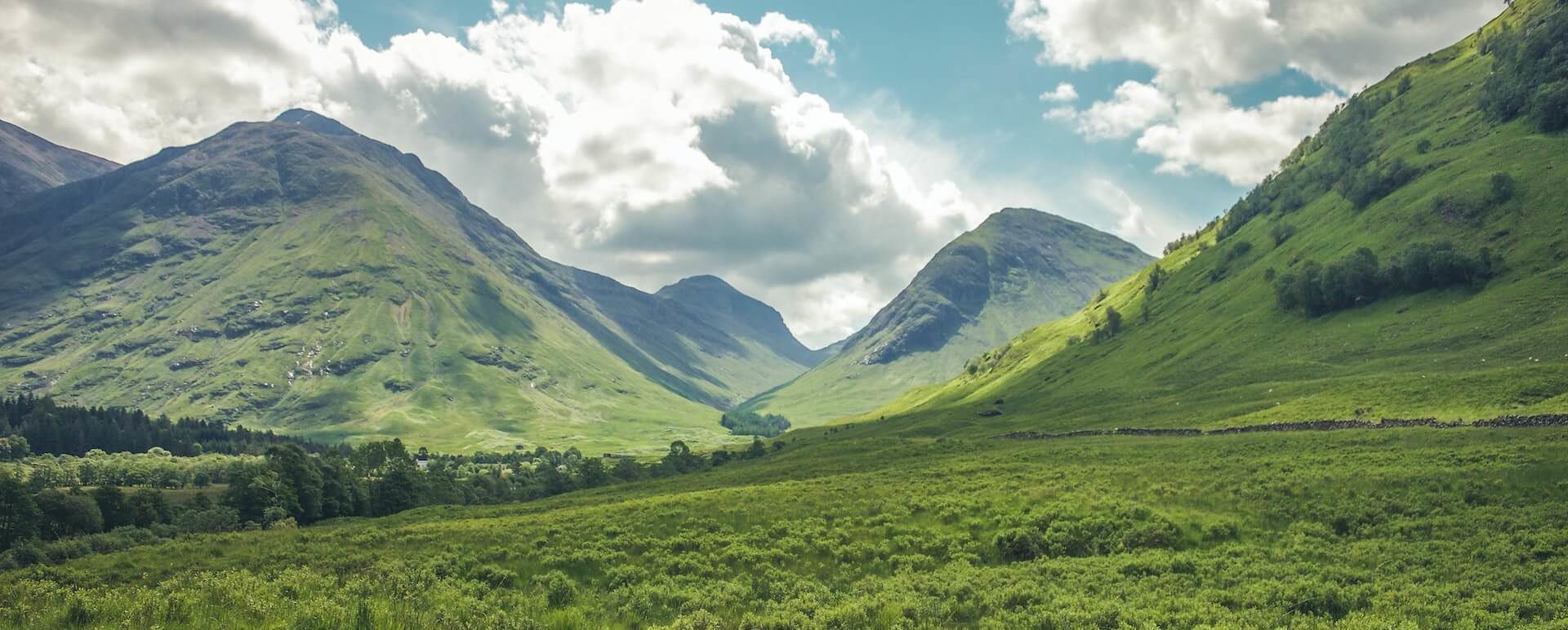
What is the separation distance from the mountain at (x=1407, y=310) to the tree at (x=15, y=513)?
5763 inches

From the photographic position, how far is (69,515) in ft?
307

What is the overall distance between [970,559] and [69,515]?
390ft

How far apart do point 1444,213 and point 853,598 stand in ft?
610

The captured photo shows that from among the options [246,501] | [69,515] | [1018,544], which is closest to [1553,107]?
[1018,544]

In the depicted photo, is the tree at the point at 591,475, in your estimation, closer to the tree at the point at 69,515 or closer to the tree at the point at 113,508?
the tree at the point at 113,508

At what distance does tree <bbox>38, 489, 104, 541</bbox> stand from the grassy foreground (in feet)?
202

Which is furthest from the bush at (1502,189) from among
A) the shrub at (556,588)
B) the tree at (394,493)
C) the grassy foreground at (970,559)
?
the tree at (394,493)

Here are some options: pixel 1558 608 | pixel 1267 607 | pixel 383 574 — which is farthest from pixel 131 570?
pixel 1558 608

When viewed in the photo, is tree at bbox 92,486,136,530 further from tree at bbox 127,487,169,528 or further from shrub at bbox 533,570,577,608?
shrub at bbox 533,570,577,608

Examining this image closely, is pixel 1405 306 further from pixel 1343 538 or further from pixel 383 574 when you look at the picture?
pixel 383 574

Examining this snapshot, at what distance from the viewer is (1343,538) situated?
34.1 metres

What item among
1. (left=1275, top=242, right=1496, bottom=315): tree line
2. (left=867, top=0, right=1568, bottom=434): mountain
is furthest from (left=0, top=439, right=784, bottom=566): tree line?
(left=1275, top=242, right=1496, bottom=315): tree line

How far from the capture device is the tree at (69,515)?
90875 millimetres

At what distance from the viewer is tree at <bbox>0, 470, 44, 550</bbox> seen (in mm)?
82875
